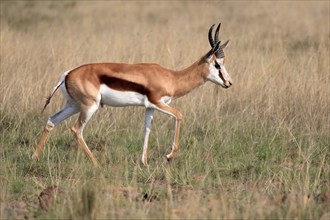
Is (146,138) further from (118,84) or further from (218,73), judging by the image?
(218,73)

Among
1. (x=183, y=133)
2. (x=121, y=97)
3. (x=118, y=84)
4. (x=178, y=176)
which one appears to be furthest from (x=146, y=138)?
(x=178, y=176)

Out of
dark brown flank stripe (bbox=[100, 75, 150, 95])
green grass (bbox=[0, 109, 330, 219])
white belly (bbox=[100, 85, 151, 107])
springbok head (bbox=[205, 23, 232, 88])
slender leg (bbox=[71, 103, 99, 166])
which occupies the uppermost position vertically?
springbok head (bbox=[205, 23, 232, 88])

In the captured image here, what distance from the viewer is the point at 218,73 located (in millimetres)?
7320

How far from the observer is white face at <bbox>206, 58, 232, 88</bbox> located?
728cm

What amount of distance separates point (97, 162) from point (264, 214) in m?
2.46

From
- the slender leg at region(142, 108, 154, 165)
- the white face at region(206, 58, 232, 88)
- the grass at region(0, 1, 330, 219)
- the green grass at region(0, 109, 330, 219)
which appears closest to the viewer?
the green grass at region(0, 109, 330, 219)

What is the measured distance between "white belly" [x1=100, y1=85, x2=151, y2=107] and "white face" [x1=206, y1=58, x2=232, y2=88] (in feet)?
2.57

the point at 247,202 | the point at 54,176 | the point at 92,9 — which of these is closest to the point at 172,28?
the point at 92,9

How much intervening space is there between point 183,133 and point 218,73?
0.88 metres

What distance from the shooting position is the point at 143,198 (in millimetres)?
5332

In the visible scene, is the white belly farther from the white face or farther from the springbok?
the white face

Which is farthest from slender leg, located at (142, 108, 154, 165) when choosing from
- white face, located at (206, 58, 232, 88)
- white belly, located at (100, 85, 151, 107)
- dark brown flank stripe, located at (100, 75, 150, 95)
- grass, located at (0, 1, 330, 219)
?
white face, located at (206, 58, 232, 88)

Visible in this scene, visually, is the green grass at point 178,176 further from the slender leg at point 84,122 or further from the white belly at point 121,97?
the white belly at point 121,97

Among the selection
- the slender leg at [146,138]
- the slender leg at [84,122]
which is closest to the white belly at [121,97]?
the slender leg at [84,122]
